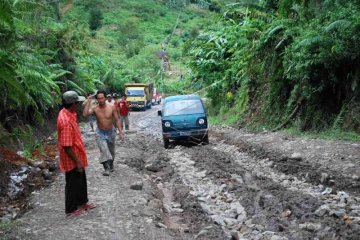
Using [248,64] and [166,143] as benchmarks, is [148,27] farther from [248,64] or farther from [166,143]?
[166,143]

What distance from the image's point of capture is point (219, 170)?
1102 cm

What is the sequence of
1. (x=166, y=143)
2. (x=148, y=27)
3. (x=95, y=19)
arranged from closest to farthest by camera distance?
(x=166, y=143)
(x=95, y=19)
(x=148, y=27)

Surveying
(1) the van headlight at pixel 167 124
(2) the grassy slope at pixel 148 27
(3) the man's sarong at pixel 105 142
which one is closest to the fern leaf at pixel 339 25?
(1) the van headlight at pixel 167 124

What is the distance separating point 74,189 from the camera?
23.5 feet

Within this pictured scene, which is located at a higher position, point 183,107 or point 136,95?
point 183,107

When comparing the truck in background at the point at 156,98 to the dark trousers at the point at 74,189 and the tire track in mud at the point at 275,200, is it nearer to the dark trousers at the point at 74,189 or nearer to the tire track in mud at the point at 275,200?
the tire track in mud at the point at 275,200

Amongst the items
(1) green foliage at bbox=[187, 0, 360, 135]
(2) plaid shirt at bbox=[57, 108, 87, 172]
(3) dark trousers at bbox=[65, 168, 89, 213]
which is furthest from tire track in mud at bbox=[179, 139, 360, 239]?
(1) green foliage at bbox=[187, 0, 360, 135]

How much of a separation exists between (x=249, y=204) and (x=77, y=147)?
3003mm

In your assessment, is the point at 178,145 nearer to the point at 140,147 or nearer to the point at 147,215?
the point at 140,147

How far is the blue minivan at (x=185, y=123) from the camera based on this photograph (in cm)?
1599

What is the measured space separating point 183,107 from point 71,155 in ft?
33.3

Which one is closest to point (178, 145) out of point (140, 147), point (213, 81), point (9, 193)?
point (140, 147)

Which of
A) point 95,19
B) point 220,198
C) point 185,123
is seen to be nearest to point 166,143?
point 185,123

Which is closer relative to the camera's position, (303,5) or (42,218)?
(42,218)
